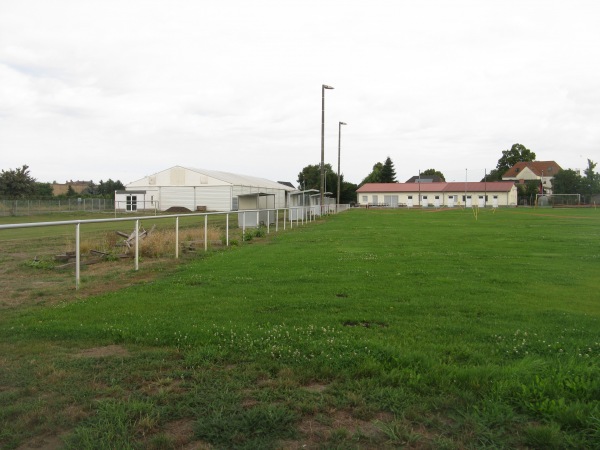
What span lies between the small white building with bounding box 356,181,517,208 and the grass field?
8177 cm

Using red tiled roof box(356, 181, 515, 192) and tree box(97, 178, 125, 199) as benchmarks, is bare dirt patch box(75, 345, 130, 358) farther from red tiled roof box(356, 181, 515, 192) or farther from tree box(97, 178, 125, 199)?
tree box(97, 178, 125, 199)

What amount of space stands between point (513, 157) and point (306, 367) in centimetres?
12864

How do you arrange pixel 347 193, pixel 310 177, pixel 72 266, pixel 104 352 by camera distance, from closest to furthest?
1. pixel 104 352
2. pixel 72 266
3. pixel 347 193
4. pixel 310 177

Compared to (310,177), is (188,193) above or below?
below

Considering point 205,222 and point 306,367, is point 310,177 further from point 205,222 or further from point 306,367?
point 306,367

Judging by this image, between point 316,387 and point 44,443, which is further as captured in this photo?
point 316,387

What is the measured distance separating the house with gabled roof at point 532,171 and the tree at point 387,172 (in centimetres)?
2539

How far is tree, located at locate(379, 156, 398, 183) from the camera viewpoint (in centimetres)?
11106

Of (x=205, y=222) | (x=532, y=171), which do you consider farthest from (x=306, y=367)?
(x=532, y=171)

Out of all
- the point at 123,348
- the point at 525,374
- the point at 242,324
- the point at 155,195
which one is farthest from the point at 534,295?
the point at 155,195

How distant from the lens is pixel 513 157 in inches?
4715

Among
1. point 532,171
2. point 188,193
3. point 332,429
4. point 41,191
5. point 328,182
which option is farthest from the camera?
point 532,171

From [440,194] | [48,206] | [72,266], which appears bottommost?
[72,266]

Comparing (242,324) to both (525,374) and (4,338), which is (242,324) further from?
(525,374)
